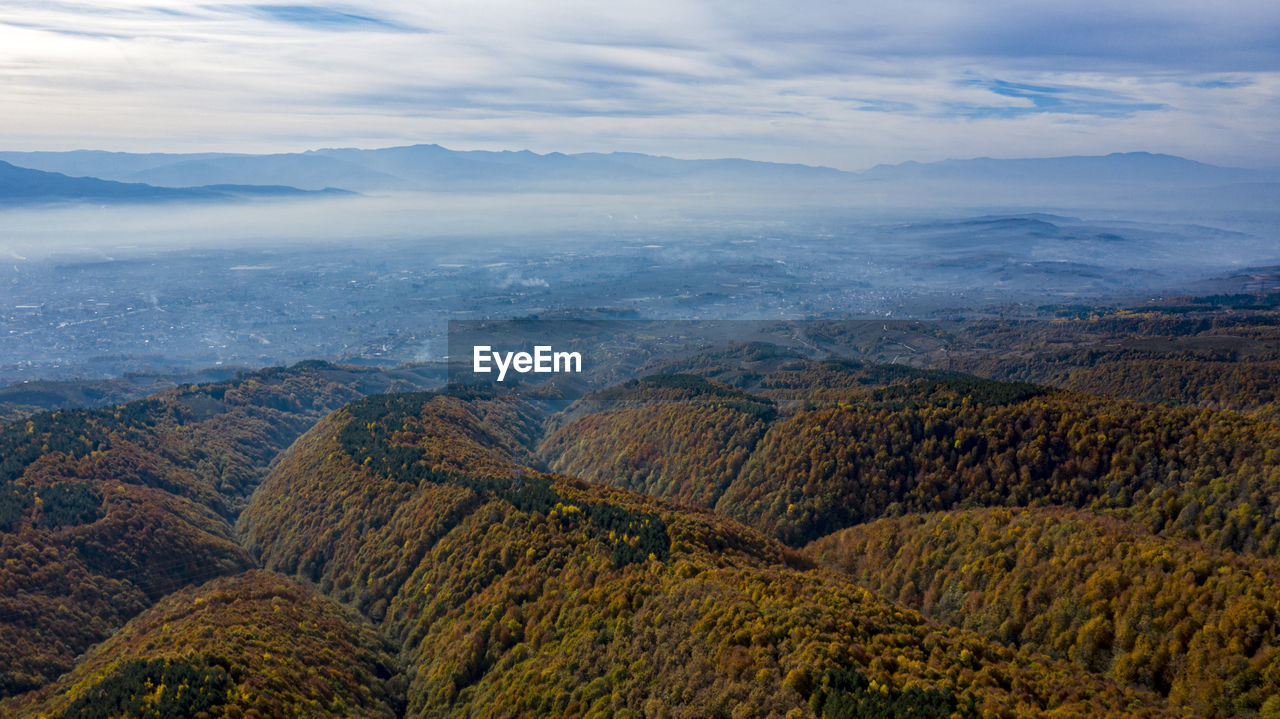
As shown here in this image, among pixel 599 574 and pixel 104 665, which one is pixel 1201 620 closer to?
pixel 599 574

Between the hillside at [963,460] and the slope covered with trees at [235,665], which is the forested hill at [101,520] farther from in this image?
the hillside at [963,460]

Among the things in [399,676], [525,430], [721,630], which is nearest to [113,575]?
[399,676]

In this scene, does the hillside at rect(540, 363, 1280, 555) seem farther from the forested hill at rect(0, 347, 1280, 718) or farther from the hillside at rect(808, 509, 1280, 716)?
the hillside at rect(808, 509, 1280, 716)

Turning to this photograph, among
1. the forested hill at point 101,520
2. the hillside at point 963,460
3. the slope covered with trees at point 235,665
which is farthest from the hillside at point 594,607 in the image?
the hillside at point 963,460

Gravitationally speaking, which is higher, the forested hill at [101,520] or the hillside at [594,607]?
the hillside at [594,607]

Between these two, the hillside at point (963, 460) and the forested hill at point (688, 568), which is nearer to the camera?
the forested hill at point (688, 568)

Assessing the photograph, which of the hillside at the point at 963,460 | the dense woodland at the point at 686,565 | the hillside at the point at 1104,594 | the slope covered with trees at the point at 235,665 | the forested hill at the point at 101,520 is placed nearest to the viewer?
the hillside at the point at 1104,594
